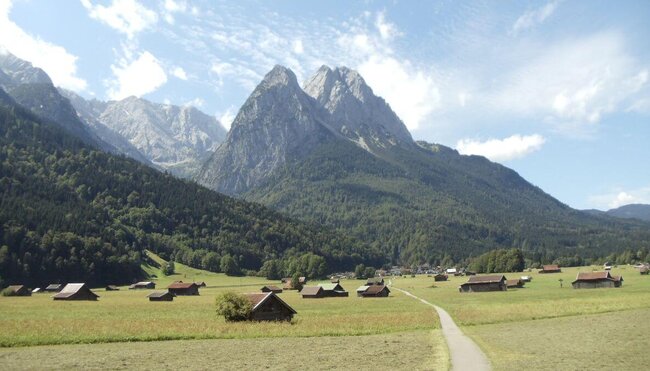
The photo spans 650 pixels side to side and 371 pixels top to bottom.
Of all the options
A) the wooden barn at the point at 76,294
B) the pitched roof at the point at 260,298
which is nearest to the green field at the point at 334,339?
the pitched roof at the point at 260,298

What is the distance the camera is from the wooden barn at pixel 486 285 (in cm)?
12506

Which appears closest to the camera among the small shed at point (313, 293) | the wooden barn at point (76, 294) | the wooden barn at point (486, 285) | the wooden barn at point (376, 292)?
the wooden barn at point (76, 294)

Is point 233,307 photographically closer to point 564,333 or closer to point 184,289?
point 564,333

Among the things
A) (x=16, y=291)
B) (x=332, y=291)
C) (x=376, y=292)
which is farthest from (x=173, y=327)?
(x=16, y=291)

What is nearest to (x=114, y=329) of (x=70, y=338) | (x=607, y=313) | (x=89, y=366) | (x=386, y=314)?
(x=70, y=338)

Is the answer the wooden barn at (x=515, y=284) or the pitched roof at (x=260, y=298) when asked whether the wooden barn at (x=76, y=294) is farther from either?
the wooden barn at (x=515, y=284)

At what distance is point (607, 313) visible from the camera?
60.4 metres

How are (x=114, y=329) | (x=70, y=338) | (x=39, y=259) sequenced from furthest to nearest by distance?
(x=39, y=259) → (x=114, y=329) → (x=70, y=338)

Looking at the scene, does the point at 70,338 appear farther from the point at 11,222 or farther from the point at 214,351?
the point at 11,222

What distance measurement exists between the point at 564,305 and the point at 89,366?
61568 mm

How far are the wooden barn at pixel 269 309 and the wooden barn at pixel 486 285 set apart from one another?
7602 centimetres

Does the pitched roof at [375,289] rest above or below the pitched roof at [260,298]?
below

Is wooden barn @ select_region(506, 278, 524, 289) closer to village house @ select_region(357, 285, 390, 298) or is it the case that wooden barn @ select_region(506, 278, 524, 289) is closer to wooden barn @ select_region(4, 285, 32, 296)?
village house @ select_region(357, 285, 390, 298)

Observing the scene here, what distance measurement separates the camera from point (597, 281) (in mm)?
114188
